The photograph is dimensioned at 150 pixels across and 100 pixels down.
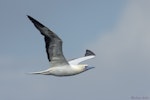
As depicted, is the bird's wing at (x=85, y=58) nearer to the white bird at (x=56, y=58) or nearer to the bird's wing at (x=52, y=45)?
the white bird at (x=56, y=58)

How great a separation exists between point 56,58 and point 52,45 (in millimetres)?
1403

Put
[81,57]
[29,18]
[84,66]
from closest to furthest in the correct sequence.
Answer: [29,18] < [84,66] < [81,57]

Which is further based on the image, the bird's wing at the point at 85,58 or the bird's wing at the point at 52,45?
the bird's wing at the point at 85,58

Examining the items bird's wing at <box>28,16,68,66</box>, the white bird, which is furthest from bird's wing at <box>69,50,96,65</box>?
bird's wing at <box>28,16,68,66</box>

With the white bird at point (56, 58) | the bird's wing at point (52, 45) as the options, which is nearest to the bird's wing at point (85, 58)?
the white bird at point (56, 58)

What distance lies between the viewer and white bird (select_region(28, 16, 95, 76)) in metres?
53.8

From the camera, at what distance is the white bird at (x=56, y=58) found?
177 ft

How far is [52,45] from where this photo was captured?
54.6 meters

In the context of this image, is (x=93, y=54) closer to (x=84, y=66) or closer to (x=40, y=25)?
(x=84, y=66)

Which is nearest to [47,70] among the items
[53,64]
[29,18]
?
[53,64]

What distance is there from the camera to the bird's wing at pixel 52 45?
176 ft

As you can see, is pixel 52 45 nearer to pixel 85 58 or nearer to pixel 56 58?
pixel 56 58

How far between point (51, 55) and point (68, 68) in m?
1.42

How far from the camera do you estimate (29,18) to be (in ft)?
173
